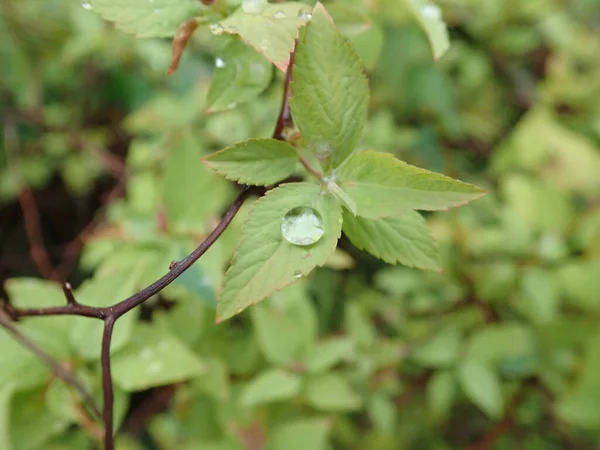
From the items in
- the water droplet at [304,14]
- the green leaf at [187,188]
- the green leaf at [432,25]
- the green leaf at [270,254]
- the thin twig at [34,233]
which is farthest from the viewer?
the thin twig at [34,233]

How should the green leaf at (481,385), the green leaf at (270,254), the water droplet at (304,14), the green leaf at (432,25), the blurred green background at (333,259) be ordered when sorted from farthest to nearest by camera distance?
the green leaf at (481,385) → the blurred green background at (333,259) → the green leaf at (432,25) → the water droplet at (304,14) → the green leaf at (270,254)

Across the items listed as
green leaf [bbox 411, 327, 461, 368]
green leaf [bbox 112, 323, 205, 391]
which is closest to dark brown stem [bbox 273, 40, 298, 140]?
green leaf [bbox 112, 323, 205, 391]

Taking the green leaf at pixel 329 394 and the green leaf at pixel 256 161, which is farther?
the green leaf at pixel 329 394

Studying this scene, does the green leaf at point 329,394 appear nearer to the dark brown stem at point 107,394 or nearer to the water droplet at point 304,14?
the dark brown stem at point 107,394

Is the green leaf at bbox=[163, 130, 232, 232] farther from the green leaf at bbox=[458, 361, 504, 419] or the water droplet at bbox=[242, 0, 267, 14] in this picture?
the green leaf at bbox=[458, 361, 504, 419]

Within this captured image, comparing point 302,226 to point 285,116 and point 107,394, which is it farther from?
point 107,394

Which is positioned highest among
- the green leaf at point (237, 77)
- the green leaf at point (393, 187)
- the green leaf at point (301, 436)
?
the green leaf at point (237, 77)

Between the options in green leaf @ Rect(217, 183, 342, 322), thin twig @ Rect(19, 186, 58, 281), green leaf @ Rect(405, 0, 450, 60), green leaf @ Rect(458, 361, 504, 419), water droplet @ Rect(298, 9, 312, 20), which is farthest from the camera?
thin twig @ Rect(19, 186, 58, 281)

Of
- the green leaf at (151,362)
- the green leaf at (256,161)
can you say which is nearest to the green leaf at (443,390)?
the green leaf at (151,362)
